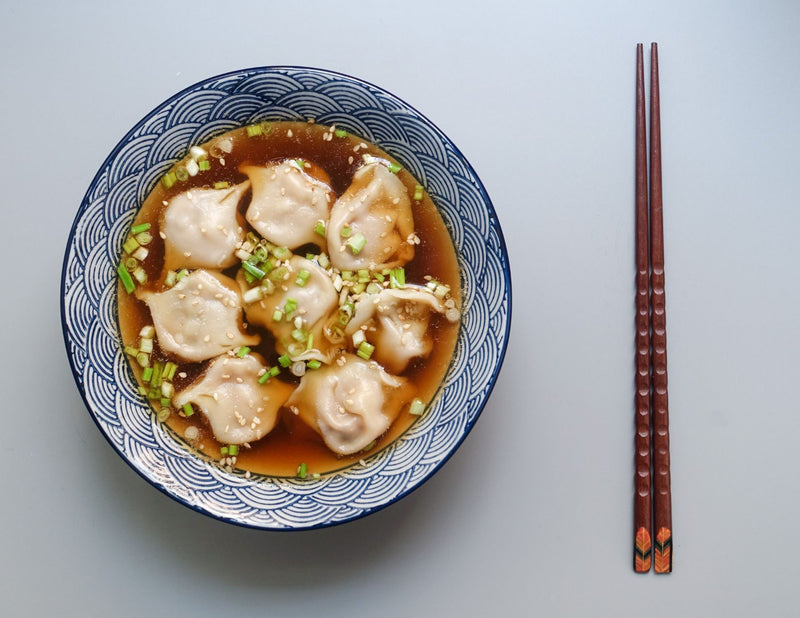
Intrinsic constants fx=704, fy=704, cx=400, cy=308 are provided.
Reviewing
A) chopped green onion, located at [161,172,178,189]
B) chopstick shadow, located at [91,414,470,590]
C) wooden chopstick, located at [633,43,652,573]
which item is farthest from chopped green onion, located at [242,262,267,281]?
wooden chopstick, located at [633,43,652,573]

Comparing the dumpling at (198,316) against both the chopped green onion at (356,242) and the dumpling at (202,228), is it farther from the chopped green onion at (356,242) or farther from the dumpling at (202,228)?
the chopped green onion at (356,242)

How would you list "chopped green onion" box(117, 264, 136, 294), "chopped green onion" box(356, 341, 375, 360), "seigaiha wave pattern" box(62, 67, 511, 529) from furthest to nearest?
"chopped green onion" box(356, 341, 375, 360), "chopped green onion" box(117, 264, 136, 294), "seigaiha wave pattern" box(62, 67, 511, 529)

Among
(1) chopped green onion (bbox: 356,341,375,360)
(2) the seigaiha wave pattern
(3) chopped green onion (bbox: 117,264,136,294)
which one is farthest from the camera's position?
(1) chopped green onion (bbox: 356,341,375,360)

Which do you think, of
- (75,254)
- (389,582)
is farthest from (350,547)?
(75,254)

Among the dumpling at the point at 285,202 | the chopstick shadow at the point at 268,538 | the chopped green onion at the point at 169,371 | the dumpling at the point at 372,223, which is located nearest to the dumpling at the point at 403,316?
the dumpling at the point at 372,223

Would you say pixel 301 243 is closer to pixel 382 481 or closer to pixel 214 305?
pixel 214 305

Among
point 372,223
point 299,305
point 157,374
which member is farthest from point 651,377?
point 157,374

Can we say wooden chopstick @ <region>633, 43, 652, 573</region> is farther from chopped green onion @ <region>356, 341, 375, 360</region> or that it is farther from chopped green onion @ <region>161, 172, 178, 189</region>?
chopped green onion @ <region>161, 172, 178, 189</region>
